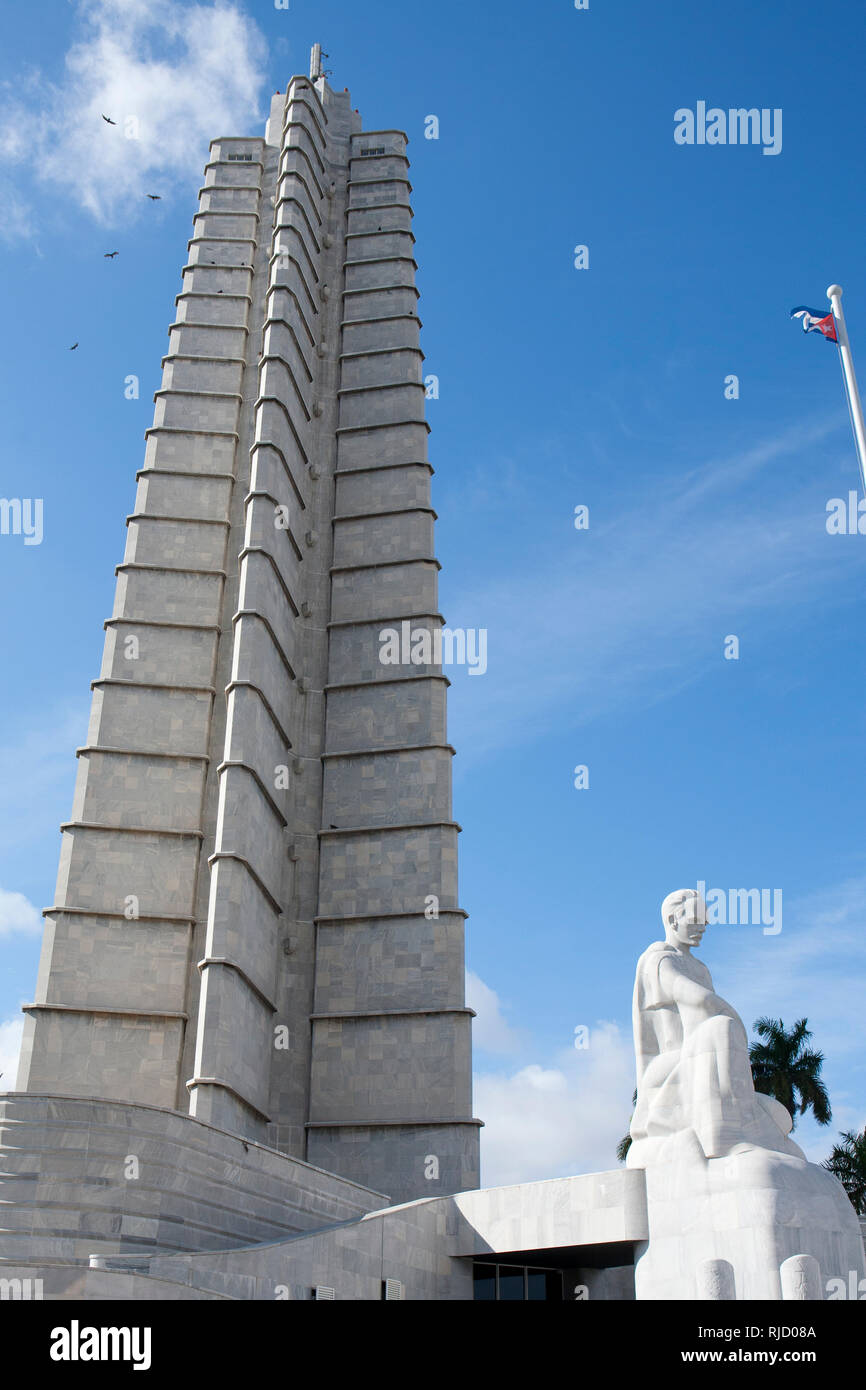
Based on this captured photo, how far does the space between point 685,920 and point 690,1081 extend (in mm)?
1569

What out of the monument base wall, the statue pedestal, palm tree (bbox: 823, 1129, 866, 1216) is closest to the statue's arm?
the statue pedestal

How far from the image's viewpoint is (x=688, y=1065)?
38.5ft

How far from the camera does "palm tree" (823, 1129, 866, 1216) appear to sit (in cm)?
2847

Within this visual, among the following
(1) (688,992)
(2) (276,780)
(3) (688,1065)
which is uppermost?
(2) (276,780)

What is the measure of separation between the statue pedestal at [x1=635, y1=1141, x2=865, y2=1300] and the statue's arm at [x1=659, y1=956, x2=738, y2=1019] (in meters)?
1.29

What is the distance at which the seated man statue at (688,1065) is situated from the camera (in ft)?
37.3

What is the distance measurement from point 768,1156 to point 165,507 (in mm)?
19860

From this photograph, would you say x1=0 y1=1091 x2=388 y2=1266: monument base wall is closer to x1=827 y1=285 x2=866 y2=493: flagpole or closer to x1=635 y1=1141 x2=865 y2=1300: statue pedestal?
x1=635 y1=1141 x2=865 y2=1300: statue pedestal

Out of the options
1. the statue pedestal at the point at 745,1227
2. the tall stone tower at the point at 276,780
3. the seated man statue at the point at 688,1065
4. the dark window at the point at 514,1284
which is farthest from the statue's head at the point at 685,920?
the tall stone tower at the point at 276,780

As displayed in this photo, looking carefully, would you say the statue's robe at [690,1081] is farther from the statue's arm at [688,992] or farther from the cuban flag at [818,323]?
the cuban flag at [818,323]

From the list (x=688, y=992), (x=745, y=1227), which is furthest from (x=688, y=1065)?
(x=745, y=1227)

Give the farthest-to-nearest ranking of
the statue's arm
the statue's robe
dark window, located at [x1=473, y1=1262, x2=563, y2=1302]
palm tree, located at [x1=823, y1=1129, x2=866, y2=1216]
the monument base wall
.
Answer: palm tree, located at [x1=823, y1=1129, x2=866, y2=1216] < dark window, located at [x1=473, y1=1262, x2=563, y2=1302] < the statue's arm < the monument base wall < the statue's robe

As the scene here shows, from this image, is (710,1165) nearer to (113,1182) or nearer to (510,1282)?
(510,1282)

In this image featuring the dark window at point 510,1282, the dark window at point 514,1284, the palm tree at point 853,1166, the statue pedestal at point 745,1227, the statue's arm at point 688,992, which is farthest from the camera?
the palm tree at point 853,1166
